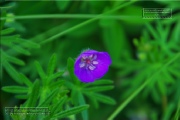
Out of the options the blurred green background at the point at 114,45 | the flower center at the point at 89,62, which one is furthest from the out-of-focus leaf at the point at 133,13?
the flower center at the point at 89,62

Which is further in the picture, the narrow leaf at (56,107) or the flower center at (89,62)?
the flower center at (89,62)

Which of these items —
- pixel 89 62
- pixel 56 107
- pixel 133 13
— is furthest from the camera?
pixel 133 13

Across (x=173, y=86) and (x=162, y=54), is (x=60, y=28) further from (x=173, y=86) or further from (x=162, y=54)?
(x=173, y=86)

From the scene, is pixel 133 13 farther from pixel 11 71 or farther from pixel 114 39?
pixel 11 71

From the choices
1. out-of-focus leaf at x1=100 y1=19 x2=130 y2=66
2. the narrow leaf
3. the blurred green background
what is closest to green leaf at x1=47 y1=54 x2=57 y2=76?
the narrow leaf

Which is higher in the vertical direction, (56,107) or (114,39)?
(114,39)

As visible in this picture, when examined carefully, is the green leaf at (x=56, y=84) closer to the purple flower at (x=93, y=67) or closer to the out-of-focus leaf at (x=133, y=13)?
the purple flower at (x=93, y=67)

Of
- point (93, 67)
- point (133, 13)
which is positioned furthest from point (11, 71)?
point (133, 13)
